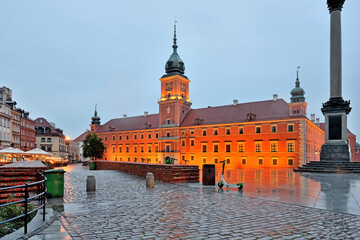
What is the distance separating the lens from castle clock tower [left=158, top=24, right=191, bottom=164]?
61438 millimetres

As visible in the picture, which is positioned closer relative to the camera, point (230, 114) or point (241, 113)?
point (241, 113)

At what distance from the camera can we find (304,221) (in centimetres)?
659

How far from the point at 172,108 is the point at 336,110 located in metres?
41.6

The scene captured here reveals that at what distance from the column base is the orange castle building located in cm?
1858

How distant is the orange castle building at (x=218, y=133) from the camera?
47.0 m

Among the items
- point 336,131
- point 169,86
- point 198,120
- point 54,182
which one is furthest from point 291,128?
point 54,182

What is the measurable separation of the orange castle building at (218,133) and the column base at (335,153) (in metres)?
18.6

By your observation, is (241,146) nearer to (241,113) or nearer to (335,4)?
(241,113)

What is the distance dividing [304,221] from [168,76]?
198 ft

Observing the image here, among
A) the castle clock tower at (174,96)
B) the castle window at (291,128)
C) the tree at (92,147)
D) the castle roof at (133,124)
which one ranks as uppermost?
the castle clock tower at (174,96)

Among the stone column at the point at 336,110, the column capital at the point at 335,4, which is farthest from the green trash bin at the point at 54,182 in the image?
the column capital at the point at 335,4

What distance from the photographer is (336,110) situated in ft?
81.9

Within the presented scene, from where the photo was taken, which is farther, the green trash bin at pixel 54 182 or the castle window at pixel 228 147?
the castle window at pixel 228 147

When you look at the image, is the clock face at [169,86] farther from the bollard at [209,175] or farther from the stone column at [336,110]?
the bollard at [209,175]
